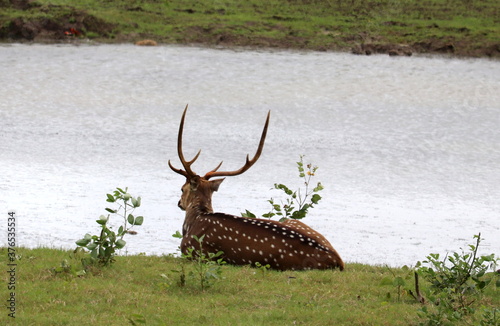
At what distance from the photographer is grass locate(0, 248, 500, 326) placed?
5.76 m

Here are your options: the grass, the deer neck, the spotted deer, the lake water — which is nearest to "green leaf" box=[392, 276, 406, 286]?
the grass

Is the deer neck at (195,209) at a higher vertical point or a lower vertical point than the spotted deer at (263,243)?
higher

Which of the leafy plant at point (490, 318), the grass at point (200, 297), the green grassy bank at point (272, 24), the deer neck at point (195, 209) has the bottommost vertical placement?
the grass at point (200, 297)

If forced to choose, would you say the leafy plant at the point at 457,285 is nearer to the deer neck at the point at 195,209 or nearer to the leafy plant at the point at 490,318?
the leafy plant at the point at 490,318

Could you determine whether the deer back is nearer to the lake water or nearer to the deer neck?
the deer neck

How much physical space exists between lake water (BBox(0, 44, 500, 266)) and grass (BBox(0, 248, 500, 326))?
6.17 feet

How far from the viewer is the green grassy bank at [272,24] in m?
27.2

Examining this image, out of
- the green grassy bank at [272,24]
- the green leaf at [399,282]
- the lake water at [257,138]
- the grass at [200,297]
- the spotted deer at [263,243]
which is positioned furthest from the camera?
the green grassy bank at [272,24]

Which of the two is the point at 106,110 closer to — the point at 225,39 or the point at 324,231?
the point at 324,231

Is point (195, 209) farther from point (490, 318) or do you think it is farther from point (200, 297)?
point (490, 318)

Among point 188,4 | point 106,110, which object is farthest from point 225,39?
point 106,110

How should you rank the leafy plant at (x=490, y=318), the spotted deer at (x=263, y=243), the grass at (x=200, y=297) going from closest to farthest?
the leafy plant at (x=490, y=318) < the grass at (x=200, y=297) < the spotted deer at (x=263, y=243)

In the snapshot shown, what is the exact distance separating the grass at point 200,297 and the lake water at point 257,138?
6.17 ft

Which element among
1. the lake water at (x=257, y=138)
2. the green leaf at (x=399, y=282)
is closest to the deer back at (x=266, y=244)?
the green leaf at (x=399, y=282)
